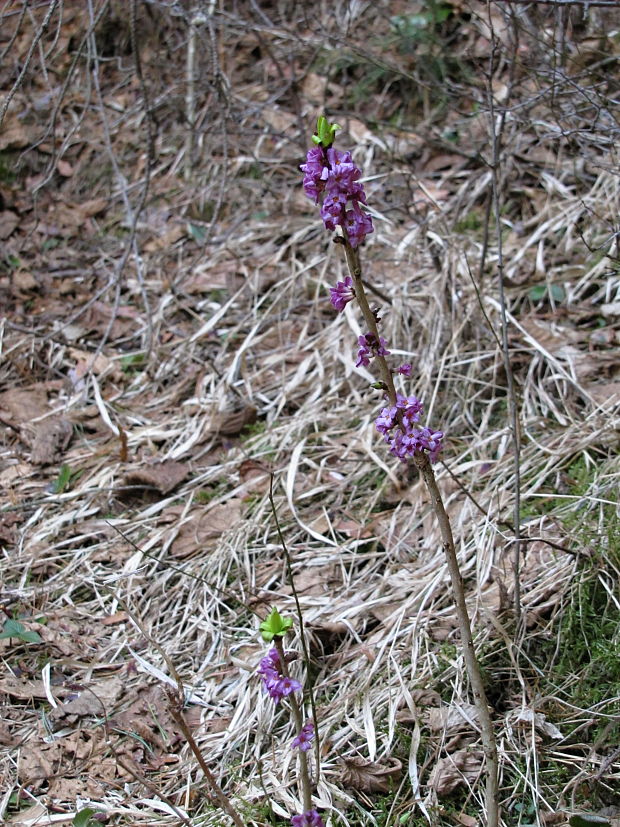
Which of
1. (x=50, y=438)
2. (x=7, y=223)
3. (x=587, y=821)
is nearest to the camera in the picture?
(x=587, y=821)

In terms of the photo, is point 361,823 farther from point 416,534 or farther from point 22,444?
point 22,444

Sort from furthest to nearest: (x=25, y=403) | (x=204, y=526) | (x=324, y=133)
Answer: (x=25, y=403) → (x=204, y=526) → (x=324, y=133)

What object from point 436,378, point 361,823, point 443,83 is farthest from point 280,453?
point 443,83

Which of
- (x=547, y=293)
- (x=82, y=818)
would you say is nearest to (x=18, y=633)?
(x=82, y=818)

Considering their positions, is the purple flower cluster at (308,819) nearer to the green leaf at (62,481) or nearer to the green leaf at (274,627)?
the green leaf at (274,627)

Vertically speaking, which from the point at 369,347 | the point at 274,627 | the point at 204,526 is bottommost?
the point at 204,526

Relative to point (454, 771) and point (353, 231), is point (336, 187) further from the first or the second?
point (454, 771)

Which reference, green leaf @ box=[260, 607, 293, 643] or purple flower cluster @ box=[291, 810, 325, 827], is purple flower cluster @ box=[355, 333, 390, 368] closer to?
green leaf @ box=[260, 607, 293, 643]
